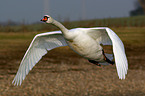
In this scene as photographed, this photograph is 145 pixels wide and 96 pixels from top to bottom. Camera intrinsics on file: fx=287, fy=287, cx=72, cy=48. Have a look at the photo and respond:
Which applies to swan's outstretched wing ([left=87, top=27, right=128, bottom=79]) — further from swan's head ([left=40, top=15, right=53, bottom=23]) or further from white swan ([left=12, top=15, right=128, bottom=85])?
swan's head ([left=40, top=15, right=53, bottom=23])

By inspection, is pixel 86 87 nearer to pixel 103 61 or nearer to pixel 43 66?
pixel 43 66

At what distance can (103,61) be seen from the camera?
10828 mm

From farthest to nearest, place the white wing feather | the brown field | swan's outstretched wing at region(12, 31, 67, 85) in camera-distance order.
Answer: the brown field, swan's outstretched wing at region(12, 31, 67, 85), the white wing feather

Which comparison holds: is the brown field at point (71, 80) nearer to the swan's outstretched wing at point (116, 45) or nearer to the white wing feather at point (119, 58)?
the swan's outstretched wing at point (116, 45)

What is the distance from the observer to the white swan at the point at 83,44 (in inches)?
344

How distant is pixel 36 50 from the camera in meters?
12.1

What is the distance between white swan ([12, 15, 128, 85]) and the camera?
8750 mm

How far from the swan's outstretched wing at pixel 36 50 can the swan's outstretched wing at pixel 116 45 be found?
1.85 meters

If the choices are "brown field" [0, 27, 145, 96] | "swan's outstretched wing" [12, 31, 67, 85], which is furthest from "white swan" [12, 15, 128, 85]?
"brown field" [0, 27, 145, 96]

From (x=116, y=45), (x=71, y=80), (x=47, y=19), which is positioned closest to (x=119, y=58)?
A: (x=116, y=45)

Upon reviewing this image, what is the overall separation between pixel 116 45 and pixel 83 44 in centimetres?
117

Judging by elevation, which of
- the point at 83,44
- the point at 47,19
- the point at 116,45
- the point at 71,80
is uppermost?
the point at 47,19

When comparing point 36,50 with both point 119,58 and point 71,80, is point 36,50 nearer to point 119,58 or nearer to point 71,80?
point 119,58

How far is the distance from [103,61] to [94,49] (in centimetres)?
117
